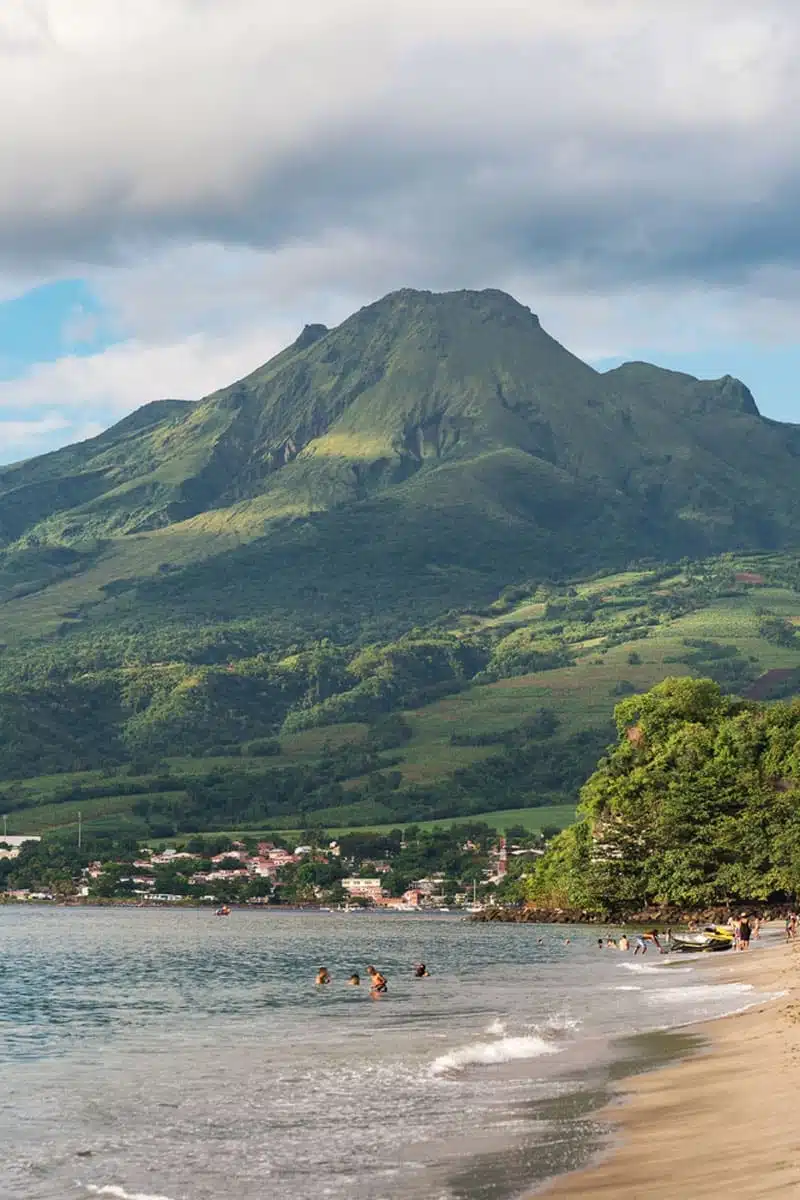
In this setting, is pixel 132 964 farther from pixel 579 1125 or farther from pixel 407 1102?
pixel 579 1125

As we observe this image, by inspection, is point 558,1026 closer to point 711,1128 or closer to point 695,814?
point 711,1128

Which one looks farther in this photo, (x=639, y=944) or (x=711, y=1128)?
(x=639, y=944)

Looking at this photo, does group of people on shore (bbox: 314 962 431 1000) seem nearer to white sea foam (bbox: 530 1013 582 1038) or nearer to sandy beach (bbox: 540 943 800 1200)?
white sea foam (bbox: 530 1013 582 1038)

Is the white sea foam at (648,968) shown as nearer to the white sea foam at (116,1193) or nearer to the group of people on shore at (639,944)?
the group of people on shore at (639,944)

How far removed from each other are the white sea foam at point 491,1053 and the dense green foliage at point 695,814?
283 feet

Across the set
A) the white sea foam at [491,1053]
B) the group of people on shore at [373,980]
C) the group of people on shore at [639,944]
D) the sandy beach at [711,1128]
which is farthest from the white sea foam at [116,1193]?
the group of people on shore at [639,944]

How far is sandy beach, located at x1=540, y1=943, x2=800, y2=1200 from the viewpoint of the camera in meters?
24.5

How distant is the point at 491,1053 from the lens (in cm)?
4912

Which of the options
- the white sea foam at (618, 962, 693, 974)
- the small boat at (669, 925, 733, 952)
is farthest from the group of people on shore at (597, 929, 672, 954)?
the white sea foam at (618, 962, 693, 974)

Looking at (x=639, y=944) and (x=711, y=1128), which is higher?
(x=711, y=1128)

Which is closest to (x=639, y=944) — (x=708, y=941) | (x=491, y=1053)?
(x=708, y=941)

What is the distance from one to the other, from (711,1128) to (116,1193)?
35.9 ft

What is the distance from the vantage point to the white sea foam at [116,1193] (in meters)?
28.4

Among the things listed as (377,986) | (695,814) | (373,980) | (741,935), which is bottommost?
(741,935)
